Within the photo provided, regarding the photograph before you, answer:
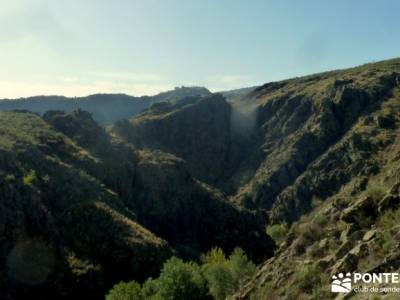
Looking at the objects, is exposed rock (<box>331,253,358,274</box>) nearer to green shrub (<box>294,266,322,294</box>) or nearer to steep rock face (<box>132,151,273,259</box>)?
green shrub (<box>294,266,322,294</box>)

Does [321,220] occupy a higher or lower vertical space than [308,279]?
higher

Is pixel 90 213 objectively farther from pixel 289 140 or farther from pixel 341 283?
pixel 289 140

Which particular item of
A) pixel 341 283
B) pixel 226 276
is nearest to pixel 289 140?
Answer: pixel 226 276

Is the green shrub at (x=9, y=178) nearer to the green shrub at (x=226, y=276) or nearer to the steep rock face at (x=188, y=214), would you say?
the steep rock face at (x=188, y=214)

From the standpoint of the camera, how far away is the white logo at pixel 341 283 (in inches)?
627

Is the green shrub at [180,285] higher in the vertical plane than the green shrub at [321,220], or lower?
lower

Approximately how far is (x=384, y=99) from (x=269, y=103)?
43.9 m

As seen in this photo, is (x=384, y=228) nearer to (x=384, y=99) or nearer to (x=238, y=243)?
(x=238, y=243)

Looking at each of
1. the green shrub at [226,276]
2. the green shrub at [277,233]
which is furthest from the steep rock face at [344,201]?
the green shrub at [277,233]

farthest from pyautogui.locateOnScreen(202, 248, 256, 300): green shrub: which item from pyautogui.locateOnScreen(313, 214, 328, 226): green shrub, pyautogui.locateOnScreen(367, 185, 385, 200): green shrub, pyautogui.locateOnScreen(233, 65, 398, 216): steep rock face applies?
pyautogui.locateOnScreen(233, 65, 398, 216): steep rock face

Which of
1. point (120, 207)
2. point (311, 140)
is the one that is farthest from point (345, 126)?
point (120, 207)

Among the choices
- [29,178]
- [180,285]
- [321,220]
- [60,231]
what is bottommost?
[60,231]

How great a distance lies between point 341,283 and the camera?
16.4m

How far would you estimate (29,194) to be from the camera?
59656mm
